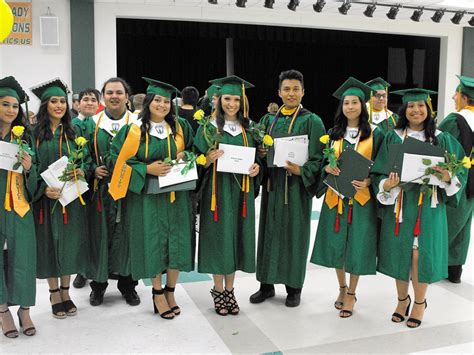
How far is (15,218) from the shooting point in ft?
9.43

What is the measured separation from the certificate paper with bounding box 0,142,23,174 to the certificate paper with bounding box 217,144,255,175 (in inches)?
45.5

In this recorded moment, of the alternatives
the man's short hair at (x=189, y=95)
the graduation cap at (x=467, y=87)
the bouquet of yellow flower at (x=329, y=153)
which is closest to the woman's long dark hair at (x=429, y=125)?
the bouquet of yellow flower at (x=329, y=153)

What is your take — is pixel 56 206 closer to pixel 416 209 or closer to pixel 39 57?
pixel 416 209

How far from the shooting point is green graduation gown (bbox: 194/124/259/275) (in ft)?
10.7

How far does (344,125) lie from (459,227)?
142 centimetres

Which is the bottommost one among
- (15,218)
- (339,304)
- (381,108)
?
(339,304)

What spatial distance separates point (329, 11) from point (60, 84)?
7.78m

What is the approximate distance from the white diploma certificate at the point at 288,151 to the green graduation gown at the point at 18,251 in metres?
1.45

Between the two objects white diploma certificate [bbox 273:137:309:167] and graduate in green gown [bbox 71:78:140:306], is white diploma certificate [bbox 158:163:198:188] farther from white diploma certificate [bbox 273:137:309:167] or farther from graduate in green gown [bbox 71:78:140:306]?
white diploma certificate [bbox 273:137:309:167]

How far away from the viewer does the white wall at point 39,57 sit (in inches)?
330

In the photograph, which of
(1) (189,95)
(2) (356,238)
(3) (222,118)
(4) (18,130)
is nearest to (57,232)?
(4) (18,130)

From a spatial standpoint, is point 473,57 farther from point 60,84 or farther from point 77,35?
point 60,84

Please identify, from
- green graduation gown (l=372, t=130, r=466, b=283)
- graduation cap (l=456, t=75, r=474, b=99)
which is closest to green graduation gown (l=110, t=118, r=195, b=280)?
green graduation gown (l=372, t=130, r=466, b=283)

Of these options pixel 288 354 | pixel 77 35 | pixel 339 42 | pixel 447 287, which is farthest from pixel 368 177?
pixel 339 42
